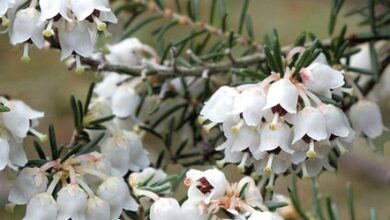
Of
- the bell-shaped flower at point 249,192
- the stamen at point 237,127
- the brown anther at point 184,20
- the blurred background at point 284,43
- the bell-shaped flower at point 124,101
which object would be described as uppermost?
the stamen at point 237,127

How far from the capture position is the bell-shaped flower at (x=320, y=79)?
1.05 m

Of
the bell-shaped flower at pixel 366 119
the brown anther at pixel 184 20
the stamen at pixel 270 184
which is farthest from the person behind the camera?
the brown anther at pixel 184 20

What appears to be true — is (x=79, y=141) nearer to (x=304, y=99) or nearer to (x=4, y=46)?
(x=304, y=99)

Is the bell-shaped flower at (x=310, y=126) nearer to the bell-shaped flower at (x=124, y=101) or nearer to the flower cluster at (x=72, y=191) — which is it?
the flower cluster at (x=72, y=191)

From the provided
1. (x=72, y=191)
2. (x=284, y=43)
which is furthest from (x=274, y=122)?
(x=284, y=43)

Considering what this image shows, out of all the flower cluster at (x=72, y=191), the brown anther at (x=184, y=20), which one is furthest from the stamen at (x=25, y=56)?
the brown anther at (x=184, y=20)

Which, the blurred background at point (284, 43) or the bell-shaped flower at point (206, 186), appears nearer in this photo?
the bell-shaped flower at point (206, 186)

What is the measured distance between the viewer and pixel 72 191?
38.9 inches

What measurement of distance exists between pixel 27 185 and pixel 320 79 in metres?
0.37

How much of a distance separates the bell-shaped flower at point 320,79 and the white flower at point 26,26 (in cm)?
32

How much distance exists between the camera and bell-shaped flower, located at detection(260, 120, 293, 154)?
3.26 ft

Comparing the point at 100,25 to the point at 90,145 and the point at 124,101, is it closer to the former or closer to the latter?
the point at 90,145

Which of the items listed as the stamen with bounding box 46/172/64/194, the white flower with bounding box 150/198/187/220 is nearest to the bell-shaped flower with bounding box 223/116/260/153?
the white flower with bounding box 150/198/187/220

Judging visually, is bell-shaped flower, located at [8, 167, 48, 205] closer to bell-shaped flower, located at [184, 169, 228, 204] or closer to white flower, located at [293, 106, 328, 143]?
bell-shaped flower, located at [184, 169, 228, 204]
